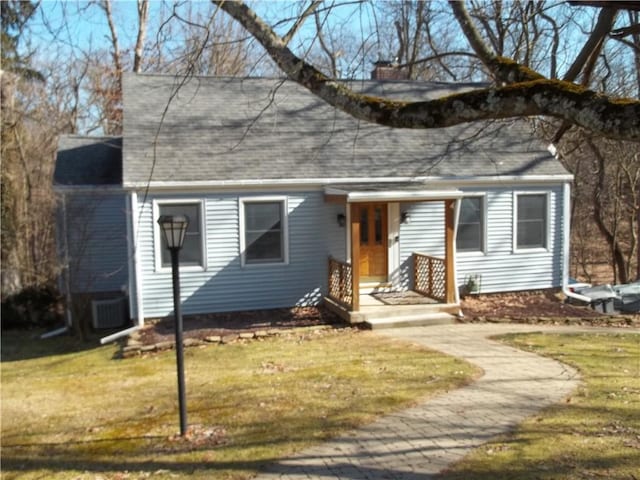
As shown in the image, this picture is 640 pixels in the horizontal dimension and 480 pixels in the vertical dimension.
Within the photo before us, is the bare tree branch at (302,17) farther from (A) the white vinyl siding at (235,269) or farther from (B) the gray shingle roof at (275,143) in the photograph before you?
(A) the white vinyl siding at (235,269)

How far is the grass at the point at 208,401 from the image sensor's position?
5.53m

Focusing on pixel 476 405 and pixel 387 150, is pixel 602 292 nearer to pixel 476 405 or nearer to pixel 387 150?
pixel 387 150

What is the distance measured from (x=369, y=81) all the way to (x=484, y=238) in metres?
5.69

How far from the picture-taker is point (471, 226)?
14.4m

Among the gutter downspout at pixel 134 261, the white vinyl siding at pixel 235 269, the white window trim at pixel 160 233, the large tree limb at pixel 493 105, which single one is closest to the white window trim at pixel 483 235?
the white vinyl siding at pixel 235 269

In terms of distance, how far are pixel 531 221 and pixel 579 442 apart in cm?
1046

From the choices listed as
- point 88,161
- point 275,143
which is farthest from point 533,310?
point 88,161

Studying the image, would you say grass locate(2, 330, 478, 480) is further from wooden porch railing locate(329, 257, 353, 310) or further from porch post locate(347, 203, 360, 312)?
wooden porch railing locate(329, 257, 353, 310)

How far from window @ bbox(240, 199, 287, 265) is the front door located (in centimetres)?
195

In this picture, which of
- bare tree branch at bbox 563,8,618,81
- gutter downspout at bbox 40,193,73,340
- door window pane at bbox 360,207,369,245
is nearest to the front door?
door window pane at bbox 360,207,369,245

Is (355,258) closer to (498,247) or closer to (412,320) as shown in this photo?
(412,320)

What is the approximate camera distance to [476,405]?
252 inches

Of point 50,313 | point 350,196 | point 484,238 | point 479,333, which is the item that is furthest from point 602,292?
point 50,313

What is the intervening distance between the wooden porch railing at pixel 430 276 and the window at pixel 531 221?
2.85 meters
